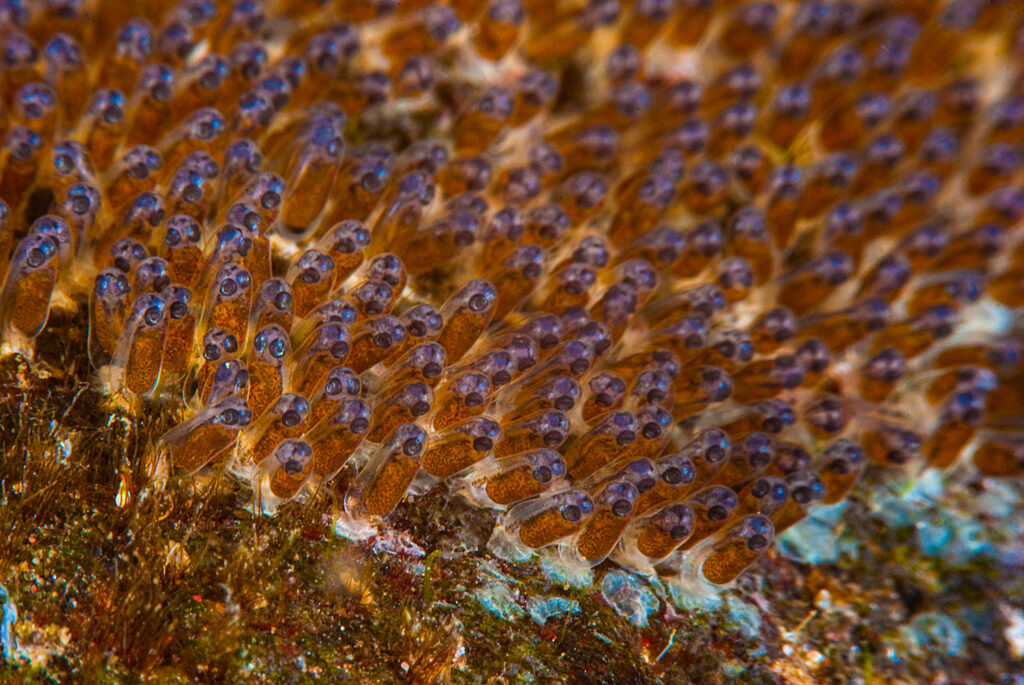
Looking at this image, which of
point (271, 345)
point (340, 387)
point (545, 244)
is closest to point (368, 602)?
point (340, 387)

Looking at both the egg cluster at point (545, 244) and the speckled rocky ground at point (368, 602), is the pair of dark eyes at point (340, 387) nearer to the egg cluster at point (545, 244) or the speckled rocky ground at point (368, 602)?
the egg cluster at point (545, 244)

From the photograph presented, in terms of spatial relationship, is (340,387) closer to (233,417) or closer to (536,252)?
(233,417)

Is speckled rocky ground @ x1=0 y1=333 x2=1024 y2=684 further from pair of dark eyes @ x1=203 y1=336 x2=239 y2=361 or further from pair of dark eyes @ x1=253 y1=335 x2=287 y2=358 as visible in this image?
pair of dark eyes @ x1=253 y1=335 x2=287 y2=358

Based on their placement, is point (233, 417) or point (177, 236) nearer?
point (233, 417)

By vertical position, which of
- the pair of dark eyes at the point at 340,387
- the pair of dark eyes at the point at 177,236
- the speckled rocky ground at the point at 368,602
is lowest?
the speckled rocky ground at the point at 368,602

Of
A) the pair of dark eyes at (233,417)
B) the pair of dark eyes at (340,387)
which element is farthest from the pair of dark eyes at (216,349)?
the pair of dark eyes at (340,387)

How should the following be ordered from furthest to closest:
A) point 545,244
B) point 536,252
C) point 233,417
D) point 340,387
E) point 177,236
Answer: point 545,244 → point 536,252 → point 177,236 → point 340,387 → point 233,417

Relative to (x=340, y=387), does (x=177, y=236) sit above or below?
above
